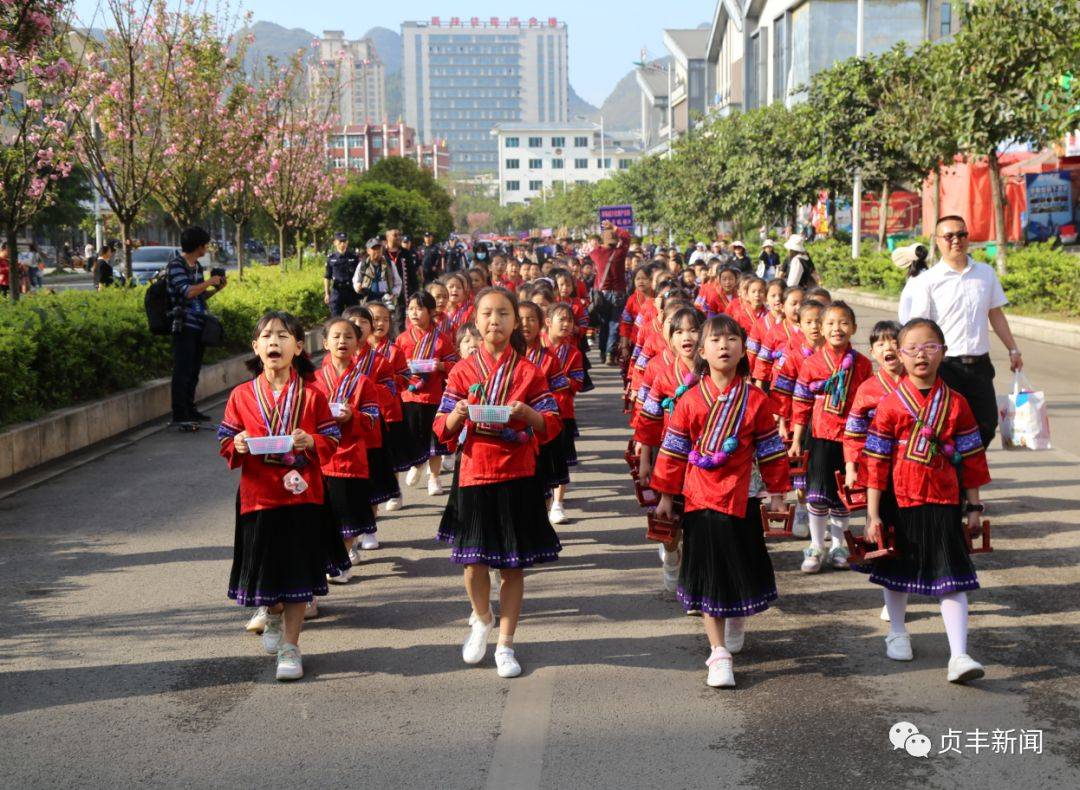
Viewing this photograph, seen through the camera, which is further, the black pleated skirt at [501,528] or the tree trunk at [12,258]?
the tree trunk at [12,258]

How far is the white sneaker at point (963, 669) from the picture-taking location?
212 inches

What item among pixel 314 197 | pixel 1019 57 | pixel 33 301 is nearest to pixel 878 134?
pixel 1019 57

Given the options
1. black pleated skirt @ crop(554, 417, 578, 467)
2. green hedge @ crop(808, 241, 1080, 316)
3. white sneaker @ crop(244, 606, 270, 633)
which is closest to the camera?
white sneaker @ crop(244, 606, 270, 633)

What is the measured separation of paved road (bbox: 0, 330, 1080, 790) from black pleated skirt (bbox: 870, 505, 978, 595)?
0.38 m

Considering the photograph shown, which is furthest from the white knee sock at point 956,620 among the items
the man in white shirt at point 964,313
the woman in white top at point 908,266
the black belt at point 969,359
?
the black belt at point 969,359

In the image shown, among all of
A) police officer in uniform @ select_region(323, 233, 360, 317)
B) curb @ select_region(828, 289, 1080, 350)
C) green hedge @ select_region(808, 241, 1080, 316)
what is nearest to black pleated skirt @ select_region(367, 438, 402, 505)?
police officer in uniform @ select_region(323, 233, 360, 317)

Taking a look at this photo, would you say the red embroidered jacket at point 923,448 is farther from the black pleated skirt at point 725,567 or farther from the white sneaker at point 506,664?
the white sneaker at point 506,664

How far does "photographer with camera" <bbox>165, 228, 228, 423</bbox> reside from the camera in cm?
1347

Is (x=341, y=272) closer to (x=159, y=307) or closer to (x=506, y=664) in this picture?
(x=159, y=307)

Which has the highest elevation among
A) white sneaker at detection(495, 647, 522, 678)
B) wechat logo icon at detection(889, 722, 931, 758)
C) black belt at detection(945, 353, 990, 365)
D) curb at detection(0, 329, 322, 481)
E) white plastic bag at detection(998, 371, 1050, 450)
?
black belt at detection(945, 353, 990, 365)

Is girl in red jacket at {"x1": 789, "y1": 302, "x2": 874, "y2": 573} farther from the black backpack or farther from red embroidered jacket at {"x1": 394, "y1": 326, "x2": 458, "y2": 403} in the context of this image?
the black backpack

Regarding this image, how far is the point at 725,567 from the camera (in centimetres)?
566

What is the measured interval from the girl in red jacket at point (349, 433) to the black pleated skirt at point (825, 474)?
2496 millimetres

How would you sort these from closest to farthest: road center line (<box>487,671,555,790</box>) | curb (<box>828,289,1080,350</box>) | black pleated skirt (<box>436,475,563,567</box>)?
road center line (<box>487,671,555,790</box>) < black pleated skirt (<box>436,475,563,567</box>) < curb (<box>828,289,1080,350</box>)
